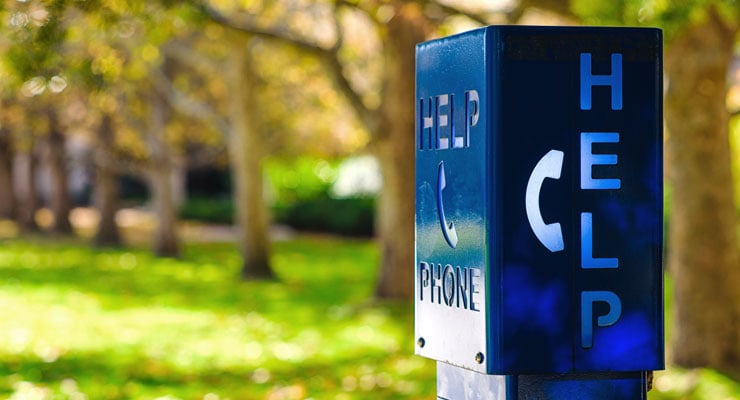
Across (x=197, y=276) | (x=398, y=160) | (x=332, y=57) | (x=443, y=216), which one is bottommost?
(x=197, y=276)

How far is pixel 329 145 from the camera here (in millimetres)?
31234

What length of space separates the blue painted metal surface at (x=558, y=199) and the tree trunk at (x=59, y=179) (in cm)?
2699

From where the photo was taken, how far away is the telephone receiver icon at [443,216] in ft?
14.9

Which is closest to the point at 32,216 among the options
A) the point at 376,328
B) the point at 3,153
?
the point at 3,153

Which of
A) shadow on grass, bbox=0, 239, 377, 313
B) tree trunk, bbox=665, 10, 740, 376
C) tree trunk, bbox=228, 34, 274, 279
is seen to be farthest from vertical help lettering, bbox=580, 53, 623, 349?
tree trunk, bbox=228, 34, 274, 279

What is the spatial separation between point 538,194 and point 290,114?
24.2 metres

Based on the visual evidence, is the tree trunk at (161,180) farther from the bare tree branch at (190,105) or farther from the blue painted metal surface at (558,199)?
the blue painted metal surface at (558,199)

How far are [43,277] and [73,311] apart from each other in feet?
16.9

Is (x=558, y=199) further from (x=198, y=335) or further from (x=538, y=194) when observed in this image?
(x=198, y=335)

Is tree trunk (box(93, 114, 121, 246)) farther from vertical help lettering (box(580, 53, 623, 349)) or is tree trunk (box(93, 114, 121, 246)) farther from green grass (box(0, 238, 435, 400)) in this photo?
vertical help lettering (box(580, 53, 623, 349))

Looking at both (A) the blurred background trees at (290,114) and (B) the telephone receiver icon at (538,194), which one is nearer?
(B) the telephone receiver icon at (538,194)

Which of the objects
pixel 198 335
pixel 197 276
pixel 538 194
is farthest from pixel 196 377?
pixel 197 276

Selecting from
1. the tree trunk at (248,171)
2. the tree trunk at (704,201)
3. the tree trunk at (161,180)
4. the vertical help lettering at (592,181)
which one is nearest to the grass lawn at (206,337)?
the tree trunk at (704,201)

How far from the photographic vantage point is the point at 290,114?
28.3 meters
